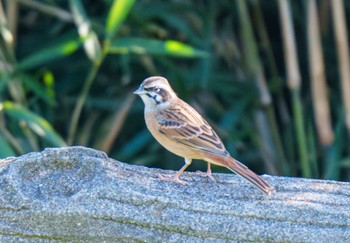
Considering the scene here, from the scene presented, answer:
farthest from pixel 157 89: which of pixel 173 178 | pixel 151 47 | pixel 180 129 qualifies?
pixel 173 178

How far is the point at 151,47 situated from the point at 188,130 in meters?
1.36

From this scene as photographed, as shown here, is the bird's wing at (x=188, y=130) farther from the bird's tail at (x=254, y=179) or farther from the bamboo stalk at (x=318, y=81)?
the bamboo stalk at (x=318, y=81)

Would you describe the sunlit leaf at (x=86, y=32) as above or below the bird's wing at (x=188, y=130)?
above

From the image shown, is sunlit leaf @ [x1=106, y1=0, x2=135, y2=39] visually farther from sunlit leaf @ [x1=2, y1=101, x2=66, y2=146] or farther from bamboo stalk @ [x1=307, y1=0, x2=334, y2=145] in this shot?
bamboo stalk @ [x1=307, y1=0, x2=334, y2=145]

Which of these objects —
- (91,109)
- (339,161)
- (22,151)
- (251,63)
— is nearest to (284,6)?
(251,63)

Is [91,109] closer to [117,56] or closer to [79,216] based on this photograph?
[117,56]

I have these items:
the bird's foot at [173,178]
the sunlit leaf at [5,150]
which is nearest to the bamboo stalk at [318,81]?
the sunlit leaf at [5,150]

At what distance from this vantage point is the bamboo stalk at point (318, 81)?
5.72 m

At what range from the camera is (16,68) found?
5.60 metres

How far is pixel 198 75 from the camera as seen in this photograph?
19.0 feet

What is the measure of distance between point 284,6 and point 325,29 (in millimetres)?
676

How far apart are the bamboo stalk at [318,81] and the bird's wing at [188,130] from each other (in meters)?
1.57

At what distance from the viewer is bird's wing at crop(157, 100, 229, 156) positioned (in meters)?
3.95

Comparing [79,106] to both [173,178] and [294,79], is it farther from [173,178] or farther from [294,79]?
[173,178]
